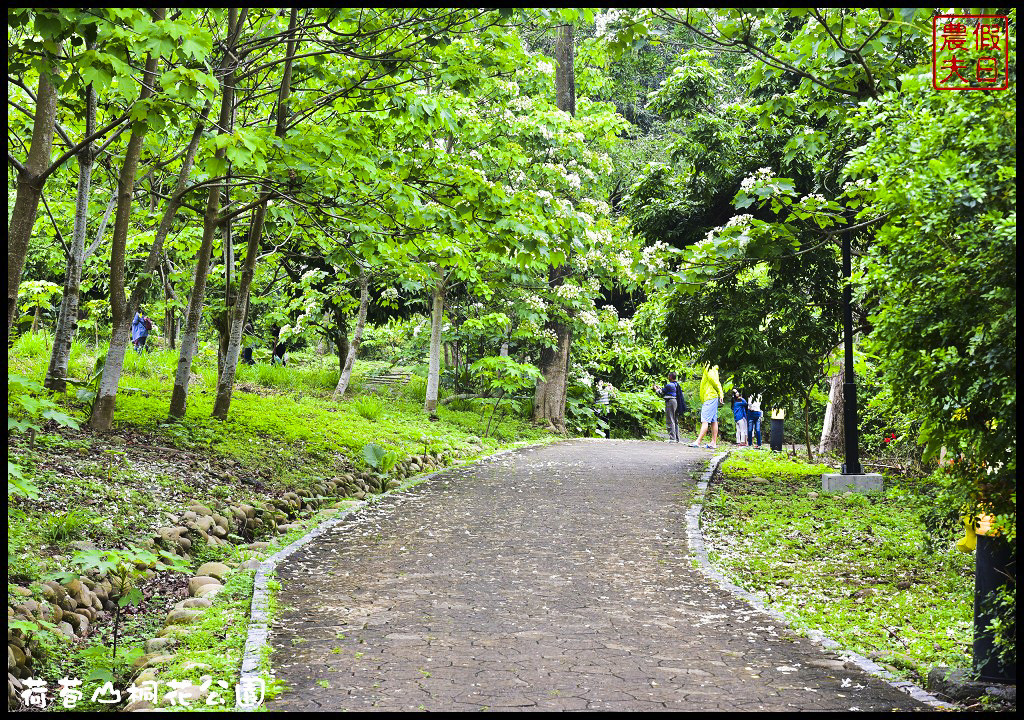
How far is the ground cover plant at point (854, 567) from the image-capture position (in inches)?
209

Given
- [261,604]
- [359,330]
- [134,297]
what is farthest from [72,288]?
[359,330]

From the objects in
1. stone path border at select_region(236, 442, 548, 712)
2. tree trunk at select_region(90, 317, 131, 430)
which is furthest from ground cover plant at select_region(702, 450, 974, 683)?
tree trunk at select_region(90, 317, 131, 430)

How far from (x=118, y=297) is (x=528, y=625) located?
6.07 meters

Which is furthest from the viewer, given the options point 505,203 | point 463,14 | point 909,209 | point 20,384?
point 505,203

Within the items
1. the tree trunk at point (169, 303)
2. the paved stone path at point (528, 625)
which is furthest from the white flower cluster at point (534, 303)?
the paved stone path at point (528, 625)

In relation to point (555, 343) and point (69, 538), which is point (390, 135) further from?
point (555, 343)

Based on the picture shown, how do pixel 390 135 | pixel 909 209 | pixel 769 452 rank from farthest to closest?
pixel 769 452
pixel 390 135
pixel 909 209

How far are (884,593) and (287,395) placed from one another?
12.9 metres

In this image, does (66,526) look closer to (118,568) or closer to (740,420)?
(118,568)

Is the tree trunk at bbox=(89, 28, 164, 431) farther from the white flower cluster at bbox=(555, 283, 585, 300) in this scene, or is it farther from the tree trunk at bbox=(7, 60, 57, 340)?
the white flower cluster at bbox=(555, 283, 585, 300)

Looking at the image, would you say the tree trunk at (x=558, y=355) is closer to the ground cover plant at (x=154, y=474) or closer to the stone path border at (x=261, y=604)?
the ground cover plant at (x=154, y=474)

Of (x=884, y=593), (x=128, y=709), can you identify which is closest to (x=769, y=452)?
(x=884, y=593)

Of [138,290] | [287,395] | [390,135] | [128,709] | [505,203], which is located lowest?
[128,709]

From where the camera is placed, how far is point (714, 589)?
664 centimetres
